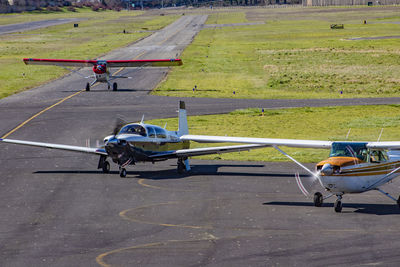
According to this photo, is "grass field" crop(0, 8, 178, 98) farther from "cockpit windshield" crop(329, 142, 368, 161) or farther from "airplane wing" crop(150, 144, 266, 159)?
"cockpit windshield" crop(329, 142, 368, 161)

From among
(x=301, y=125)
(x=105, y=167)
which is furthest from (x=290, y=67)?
(x=105, y=167)

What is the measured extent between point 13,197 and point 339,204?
11.9 metres

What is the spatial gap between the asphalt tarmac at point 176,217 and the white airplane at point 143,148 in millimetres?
851

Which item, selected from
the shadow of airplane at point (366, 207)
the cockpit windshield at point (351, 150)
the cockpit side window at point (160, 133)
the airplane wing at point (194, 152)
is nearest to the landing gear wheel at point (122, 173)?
the airplane wing at point (194, 152)

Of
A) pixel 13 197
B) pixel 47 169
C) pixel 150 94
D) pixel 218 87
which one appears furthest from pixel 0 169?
pixel 218 87

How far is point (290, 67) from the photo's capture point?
7712cm

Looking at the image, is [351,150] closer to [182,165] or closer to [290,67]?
[182,165]

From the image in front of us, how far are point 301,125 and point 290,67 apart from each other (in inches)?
1459

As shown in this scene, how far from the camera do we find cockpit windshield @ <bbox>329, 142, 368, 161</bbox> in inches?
810

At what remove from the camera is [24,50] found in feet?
342

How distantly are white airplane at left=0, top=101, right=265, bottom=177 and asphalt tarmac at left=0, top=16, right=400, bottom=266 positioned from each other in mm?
851

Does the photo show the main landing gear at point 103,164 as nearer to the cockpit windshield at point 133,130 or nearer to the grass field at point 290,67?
the cockpit windshield at point 133,130

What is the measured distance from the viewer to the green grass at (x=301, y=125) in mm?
33406

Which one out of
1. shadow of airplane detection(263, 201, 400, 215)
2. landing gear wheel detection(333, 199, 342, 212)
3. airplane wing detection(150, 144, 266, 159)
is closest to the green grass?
airplane wing detection(150, 144, 266, 159)
